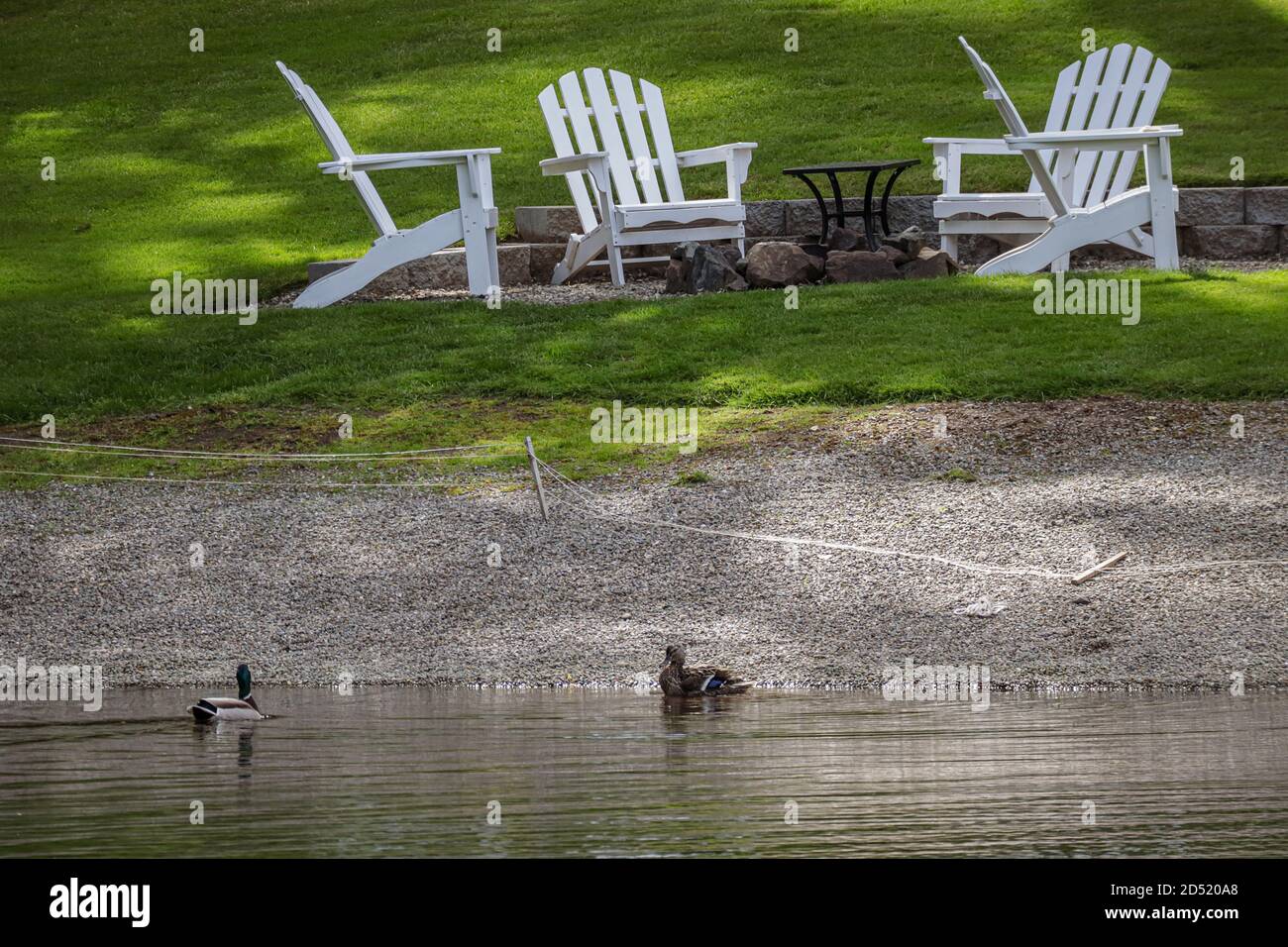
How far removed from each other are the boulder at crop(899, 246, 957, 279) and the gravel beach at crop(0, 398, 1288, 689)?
11.7 ft

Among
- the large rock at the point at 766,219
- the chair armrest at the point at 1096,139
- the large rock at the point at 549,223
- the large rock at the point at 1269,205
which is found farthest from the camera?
the large rock at the point at 549,223

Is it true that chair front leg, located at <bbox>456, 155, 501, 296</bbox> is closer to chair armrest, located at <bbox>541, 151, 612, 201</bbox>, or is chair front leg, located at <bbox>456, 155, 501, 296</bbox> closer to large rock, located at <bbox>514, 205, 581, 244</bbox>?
chair armrest, located at <bbox>541, 151, 612, 201</bbox>

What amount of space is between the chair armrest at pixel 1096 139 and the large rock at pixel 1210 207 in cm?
202

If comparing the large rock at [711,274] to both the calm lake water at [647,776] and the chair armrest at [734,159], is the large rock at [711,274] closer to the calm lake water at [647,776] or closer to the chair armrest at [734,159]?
the chair armrest at [734,159]

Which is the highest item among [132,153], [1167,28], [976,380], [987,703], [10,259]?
[1167,28]

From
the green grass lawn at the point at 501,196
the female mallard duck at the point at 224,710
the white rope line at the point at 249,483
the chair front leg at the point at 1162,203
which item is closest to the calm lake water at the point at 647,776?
the female mallard duck at the point at 224,710

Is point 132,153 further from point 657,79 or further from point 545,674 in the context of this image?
point 545,674

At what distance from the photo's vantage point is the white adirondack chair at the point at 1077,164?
13.6m

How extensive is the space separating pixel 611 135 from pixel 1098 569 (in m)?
7.90

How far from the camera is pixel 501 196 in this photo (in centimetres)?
1684

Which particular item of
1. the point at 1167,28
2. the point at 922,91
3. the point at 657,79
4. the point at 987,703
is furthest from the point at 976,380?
the point at 1167,28

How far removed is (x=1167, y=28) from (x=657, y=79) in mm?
6264
